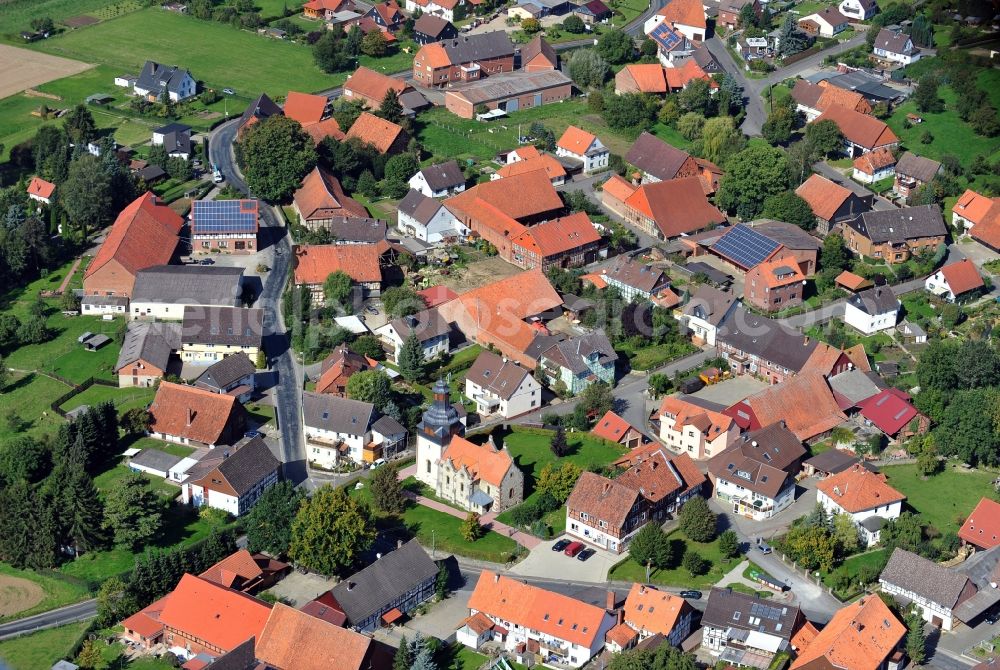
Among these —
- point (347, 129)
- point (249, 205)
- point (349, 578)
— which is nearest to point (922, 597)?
point (349, 578)

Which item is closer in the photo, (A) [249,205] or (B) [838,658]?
(B) [838,658]

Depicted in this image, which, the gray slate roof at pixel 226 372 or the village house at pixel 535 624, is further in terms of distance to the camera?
the gray slate roof at pixel 226 372

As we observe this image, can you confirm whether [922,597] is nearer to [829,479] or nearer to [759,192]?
[829,479]

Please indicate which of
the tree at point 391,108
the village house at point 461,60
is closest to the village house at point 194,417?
the tree at point 391,108

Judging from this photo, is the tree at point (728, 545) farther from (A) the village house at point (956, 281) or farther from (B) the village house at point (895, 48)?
(B) the village house at point (895, 48)

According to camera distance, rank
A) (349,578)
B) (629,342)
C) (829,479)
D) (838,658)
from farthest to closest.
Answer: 1. (629,342)
2. (829,479)
3. (349,578)
4. (838,658)

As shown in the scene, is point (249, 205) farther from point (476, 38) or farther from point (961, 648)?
point (961, 648)

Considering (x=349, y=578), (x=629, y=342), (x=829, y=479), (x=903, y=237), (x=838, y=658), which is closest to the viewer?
(x=838, y=658)
